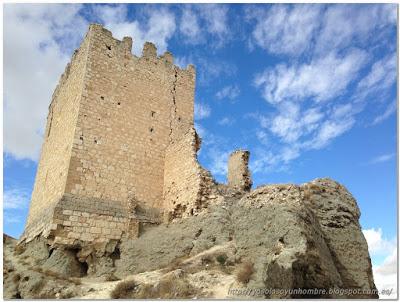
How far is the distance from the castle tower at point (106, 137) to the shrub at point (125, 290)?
348cm

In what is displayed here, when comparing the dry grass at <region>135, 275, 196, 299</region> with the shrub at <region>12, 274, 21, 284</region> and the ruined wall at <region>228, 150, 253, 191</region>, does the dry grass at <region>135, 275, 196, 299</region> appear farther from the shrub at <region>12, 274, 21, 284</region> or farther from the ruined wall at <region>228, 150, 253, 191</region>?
the ruined wall at <region>228, 150, 253, 191</region>

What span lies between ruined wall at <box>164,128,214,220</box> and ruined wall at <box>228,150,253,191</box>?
1419mm

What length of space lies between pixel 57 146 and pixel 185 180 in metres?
4.72

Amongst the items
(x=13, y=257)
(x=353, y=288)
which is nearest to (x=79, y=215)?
(x=13, y=257)

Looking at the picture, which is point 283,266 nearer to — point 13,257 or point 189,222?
point 189,222

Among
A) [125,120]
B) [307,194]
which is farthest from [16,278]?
[307,194]

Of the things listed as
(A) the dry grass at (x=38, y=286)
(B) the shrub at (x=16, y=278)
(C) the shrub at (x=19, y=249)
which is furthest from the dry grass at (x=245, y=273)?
(C) the shrub at (x=19, y=249)

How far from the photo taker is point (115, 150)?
1446 cm

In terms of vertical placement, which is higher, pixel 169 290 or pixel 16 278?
pixel 16 278

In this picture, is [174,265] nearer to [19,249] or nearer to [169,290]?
[169,290]

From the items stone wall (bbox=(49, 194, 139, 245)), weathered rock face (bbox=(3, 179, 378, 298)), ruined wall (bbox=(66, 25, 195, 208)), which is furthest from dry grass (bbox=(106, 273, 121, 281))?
ruined wall (bbox=(66, 25, 195, 208))

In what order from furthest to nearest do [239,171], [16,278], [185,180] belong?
[239,171]
[185,180]
[16,278]

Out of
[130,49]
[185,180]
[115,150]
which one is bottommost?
[185,180]

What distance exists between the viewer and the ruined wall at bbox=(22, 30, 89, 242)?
45.1 ft
